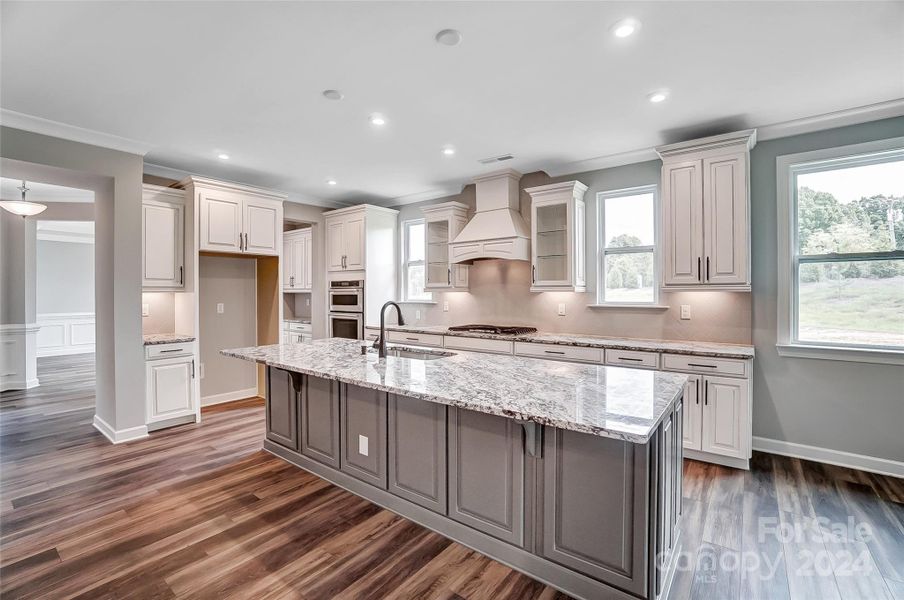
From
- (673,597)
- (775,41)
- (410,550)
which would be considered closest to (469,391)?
(410,550)

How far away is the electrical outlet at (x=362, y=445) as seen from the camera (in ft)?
8.70

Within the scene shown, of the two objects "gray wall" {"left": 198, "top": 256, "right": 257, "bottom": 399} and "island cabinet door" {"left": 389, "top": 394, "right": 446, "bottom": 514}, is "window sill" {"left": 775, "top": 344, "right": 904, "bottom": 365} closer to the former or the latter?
"island cabinet door" {"left": 389, "top": 394, "right": 446, "bottom": 514}

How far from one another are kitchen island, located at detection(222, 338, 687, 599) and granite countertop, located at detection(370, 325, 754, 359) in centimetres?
119

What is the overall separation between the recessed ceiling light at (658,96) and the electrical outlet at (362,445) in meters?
3.00

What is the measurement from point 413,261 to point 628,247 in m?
2.95

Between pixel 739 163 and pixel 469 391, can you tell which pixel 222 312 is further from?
pixel 739 163

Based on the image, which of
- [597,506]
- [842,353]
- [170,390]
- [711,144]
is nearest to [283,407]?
[170,390]

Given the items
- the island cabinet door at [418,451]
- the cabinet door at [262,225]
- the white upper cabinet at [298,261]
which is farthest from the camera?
the white upper cabinet at [298,261]

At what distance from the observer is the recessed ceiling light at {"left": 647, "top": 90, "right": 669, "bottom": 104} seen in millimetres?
2779

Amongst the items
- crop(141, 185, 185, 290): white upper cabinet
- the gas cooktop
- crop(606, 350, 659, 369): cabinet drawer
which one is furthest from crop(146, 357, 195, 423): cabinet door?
crop(606, 350, 659, 369): cabinet drawer

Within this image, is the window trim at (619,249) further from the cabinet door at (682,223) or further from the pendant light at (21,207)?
the pendant light at (21,207)

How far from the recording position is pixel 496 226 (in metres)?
4.58

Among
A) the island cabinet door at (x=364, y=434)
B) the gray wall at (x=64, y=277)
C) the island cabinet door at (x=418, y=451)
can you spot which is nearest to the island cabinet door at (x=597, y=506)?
the island cabinet door at (x=418, y=451)

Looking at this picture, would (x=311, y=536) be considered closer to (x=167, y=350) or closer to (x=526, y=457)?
(x=526, y=457)
